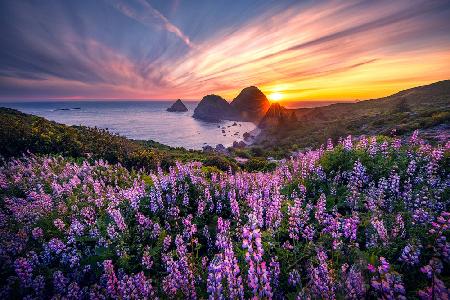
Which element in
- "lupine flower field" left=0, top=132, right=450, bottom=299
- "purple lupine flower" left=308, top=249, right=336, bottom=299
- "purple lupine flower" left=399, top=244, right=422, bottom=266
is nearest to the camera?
"purple lupine flower" left=308, top=249, right=336, bottom=299

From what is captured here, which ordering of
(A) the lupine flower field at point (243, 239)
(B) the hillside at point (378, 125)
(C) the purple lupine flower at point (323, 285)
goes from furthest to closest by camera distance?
(B) the hillside at point (378, 125) < (A) the lupine flower field at point (243, 239) < (C) the purple lupine flower at point (323, 285)

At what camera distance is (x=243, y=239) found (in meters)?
4.09

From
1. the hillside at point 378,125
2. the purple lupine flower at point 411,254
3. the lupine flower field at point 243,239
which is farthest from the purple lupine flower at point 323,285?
the hillside at point 378,125

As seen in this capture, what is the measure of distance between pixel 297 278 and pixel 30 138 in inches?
799

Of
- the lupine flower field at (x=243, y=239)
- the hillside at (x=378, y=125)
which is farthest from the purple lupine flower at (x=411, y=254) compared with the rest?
the hillside at (x=378, y=125)

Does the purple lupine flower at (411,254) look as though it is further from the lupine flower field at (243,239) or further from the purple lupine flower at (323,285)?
the purple lupine flower at (323,285)

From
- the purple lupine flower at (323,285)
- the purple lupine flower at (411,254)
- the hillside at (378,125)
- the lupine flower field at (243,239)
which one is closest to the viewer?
the purple lupine flower at (323,285)

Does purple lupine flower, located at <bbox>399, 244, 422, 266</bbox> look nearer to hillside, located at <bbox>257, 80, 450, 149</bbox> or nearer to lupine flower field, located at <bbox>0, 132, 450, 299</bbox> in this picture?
lupine flower field, located at <bbox>0, 132, 450, 299</bbox>

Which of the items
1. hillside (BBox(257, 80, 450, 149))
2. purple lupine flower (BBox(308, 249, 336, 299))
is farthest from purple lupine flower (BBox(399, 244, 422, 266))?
hillside (BBox(257, 80, 450, 149))

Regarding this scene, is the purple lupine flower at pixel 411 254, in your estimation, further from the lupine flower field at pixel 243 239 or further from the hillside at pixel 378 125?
the hillside at pixel 378 125

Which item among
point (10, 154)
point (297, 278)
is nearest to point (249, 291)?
point (297, 278)

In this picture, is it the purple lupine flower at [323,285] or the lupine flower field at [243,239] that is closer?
the purple lupine flower at [323,285]

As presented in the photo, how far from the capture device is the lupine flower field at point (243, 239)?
343cm

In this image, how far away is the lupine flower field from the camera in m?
3.43
